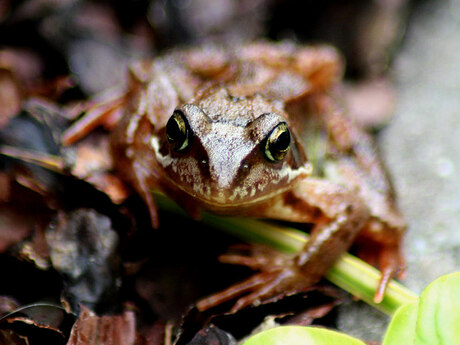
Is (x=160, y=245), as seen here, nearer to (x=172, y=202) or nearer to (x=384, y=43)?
(x=172, y=202)

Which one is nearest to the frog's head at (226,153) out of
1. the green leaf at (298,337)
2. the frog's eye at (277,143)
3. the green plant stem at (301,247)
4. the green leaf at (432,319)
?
the frog's eye at (277,143)

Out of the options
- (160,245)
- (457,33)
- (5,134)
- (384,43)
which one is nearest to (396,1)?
(384,43)

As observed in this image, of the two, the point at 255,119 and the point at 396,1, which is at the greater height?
the point at 396,1

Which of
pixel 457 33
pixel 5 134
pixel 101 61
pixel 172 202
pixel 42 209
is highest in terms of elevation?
pixel 457 33

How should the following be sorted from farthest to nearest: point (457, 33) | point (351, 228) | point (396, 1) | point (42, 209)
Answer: point (457, 33) < point (396, 1) < point (351, 228) < point (42, 209)

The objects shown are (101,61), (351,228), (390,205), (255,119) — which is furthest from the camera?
(101,61)

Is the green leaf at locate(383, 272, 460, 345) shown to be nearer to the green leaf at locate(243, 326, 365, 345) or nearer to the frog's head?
the green leaf at locate(243, 326, 365, 345)

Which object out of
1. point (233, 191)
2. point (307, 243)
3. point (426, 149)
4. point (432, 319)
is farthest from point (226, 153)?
point (426, 149)

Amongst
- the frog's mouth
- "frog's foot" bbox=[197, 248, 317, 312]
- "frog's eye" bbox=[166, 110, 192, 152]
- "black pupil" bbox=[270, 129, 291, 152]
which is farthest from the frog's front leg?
"frog's eye" bbox=[166, 110, 192, 152]
